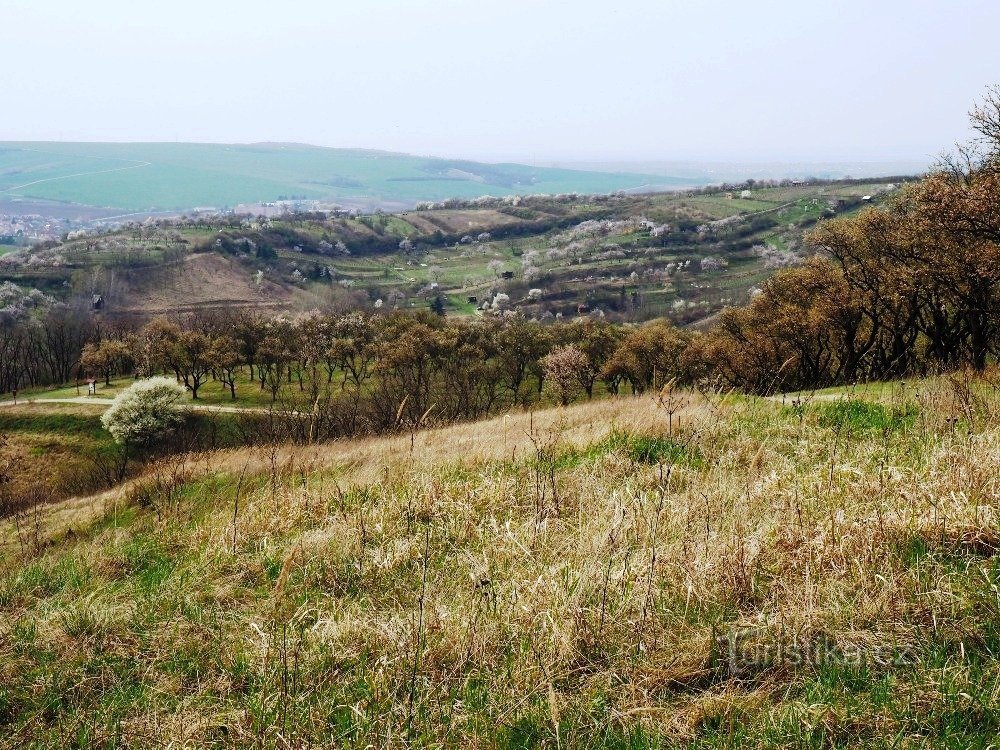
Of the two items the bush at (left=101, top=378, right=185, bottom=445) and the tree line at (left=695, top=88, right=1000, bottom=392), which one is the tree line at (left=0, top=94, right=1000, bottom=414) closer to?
the tree line at (left=695, top=88, right=1000, bottom=392)

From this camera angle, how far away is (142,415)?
5966 centimetres

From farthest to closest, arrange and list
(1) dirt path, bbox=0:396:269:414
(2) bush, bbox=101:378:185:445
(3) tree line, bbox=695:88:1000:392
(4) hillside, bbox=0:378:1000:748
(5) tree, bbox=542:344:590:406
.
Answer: (1) dirt path, bbox=0:396:269:414 → (2) bush, bbox=101:378:185:445 → (5) tree, bbox=542:344:590:406 → (3) tree line, bbox=695:88:1000:392 → (4) hillside, bbox=0:378:1000:748

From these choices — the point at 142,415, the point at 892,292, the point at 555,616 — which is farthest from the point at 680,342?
the point at 555,616

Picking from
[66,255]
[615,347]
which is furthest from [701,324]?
[66,255]

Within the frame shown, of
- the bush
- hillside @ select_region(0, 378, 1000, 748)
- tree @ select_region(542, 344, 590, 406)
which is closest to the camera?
hillside @ select_region(0, 378, 1000, 748)

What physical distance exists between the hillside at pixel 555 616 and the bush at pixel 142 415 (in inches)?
2355

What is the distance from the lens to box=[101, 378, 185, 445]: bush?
59.4m

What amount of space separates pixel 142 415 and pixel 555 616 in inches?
2593

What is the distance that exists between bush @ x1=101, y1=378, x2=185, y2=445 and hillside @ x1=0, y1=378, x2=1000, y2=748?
59.8m

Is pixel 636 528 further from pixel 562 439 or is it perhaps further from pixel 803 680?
pixel 562 439

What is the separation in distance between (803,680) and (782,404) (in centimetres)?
799

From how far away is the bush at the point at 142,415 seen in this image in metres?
59.4

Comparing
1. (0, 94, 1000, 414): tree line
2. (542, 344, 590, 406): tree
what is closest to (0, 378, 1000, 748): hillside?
(0, 94, 1000, 414): tree line

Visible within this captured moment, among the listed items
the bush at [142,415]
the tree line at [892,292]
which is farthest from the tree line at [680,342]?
the bush at [142,415]
